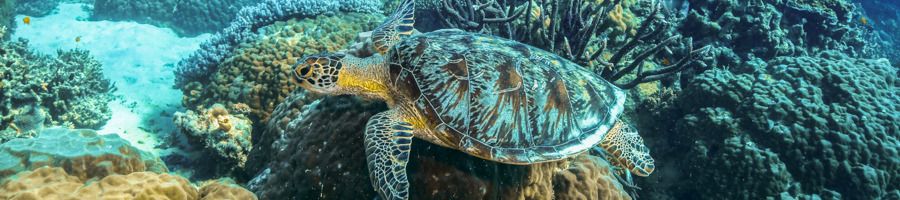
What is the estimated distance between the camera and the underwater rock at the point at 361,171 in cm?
304

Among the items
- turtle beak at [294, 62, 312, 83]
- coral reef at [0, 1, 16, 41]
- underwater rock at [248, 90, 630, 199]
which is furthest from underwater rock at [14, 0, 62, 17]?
turtle beak at [294, 62, 312, 83]

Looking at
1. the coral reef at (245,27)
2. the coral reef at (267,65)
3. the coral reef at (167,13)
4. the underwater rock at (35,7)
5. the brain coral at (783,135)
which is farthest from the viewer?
the coral reef at (167,13)

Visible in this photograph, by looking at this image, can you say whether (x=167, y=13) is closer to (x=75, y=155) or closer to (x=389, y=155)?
(x=75, y=155)

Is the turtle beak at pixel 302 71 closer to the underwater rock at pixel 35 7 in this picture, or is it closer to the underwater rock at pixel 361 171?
the underwater rock at pixel 361 171

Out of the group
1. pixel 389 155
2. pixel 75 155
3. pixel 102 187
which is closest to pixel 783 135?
pixel 389 155

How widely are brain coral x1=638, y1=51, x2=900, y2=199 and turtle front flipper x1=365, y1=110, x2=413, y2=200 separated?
4162 mm

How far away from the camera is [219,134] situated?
4719mm

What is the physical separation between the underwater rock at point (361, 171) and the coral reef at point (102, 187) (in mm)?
555

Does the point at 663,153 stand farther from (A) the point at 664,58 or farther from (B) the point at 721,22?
(B) the point at 721,22

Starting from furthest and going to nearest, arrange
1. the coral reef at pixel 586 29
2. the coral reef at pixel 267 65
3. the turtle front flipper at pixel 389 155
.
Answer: the coral reef at pixel 586 29, the coral reef at pixel 267 65, the turtle front flipper at pixel 389 155

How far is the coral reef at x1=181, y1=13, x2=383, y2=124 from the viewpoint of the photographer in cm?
525

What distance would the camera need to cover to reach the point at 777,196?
4.92 m

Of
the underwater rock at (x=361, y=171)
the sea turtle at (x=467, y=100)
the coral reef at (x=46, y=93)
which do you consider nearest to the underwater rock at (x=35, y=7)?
the coral reef at (x=46, y=93)

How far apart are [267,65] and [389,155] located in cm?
349
